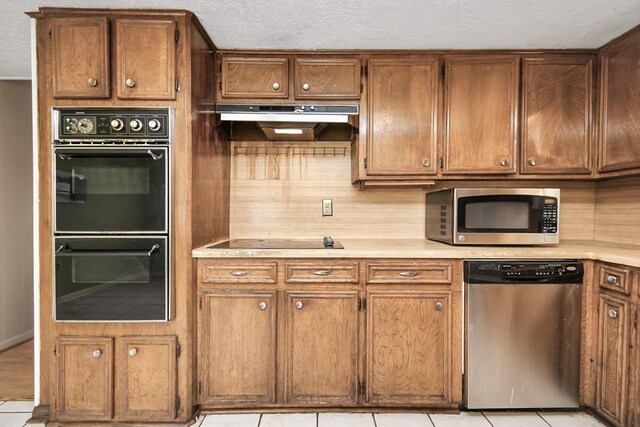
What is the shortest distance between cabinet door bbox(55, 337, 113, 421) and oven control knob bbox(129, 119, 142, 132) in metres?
1.13

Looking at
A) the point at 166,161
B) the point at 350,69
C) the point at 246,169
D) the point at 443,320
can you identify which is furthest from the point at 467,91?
the point at 166,161

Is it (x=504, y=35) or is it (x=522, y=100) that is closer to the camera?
(x=504, y=35)

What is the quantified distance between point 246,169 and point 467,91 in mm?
1635

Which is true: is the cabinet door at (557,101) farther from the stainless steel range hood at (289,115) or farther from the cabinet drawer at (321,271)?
the cabinet drawer at (321,271)

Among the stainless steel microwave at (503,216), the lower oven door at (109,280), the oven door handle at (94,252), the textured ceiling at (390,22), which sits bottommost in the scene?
the lower oven door at (109,280)

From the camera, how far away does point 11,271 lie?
2.90 meters

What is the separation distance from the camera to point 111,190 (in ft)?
5.78

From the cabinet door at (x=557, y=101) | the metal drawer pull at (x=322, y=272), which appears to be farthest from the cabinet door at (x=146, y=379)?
the cabinet door at (x=557, y=101)

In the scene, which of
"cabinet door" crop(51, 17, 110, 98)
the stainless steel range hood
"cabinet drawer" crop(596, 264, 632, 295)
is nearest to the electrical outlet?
the stainless steel range hood

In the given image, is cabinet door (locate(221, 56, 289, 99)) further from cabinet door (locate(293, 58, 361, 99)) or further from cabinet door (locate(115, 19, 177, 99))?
cabinet door (locate(115, 19, 177, 99))

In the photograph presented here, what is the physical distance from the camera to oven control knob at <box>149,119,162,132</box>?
5.79ft

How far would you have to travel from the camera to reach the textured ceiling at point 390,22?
1.71 metres

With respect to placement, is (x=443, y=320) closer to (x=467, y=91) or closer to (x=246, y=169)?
(x=467, y=91)

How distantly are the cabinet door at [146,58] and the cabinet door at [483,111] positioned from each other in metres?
1.69
